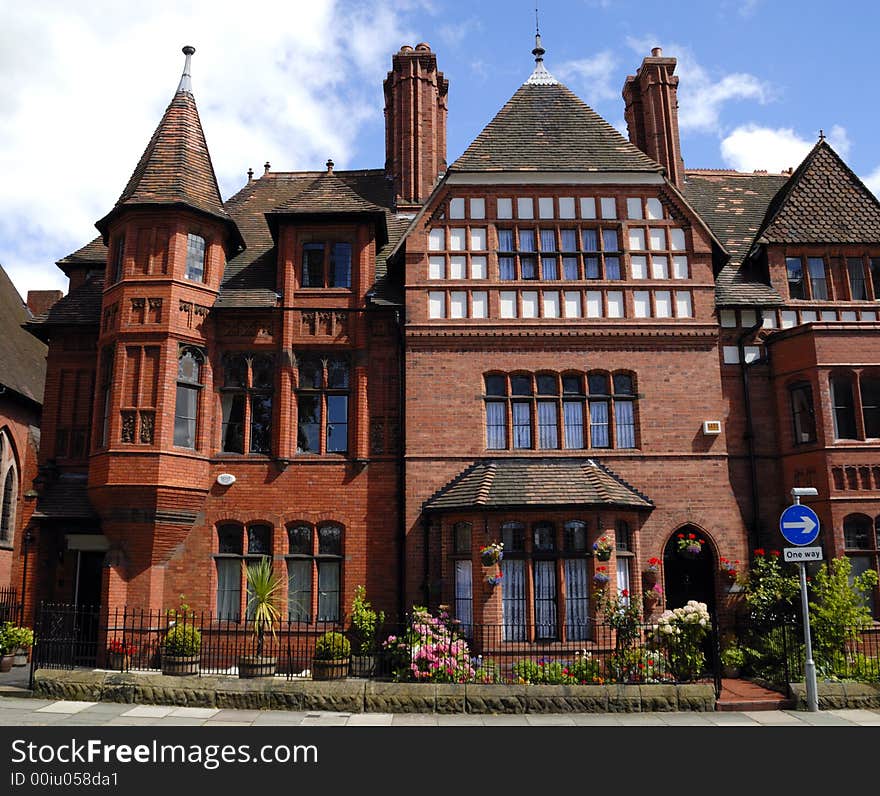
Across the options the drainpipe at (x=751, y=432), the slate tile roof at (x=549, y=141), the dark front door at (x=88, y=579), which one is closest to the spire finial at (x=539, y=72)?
the slate tile roof at (x=549, y=141)

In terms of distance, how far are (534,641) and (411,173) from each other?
1515 centimetres

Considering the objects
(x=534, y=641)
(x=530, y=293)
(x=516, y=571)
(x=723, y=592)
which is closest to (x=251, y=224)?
(x=530, y=293)

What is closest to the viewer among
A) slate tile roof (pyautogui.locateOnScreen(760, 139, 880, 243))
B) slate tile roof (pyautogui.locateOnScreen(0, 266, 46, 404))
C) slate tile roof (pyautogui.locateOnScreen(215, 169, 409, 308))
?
slate tile roof (pyautogui.locateOnScreen(215, 169, 409, 308))

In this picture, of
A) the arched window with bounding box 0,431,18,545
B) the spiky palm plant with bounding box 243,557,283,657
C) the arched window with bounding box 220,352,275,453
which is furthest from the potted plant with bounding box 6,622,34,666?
the arched window with bounding box 0,431,18,545

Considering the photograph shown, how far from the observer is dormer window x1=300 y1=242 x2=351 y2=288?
20844mm

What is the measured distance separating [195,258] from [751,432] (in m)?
15.5

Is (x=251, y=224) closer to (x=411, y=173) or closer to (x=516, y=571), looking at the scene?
(x=411, y=173)

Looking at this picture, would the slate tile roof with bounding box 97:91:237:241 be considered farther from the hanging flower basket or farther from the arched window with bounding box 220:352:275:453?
the hanging flower basket

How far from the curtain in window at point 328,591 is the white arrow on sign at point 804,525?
418 inches

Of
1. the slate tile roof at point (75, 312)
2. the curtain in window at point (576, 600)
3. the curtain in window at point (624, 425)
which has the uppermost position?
the slate tile roof at point (75, 312)

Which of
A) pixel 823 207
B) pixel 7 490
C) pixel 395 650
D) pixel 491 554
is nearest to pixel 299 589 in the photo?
pixel 395 650

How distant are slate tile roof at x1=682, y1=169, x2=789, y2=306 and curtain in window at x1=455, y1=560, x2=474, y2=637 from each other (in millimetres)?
9874

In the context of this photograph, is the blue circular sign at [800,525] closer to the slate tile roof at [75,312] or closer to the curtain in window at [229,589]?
the curtain in window at [229,589]

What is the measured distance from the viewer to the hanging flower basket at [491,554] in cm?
1689
